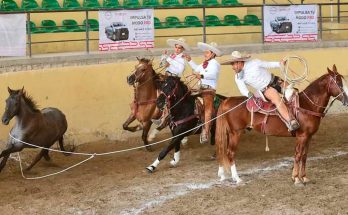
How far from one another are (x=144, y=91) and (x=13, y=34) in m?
2.81

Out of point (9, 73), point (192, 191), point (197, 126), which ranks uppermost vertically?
point (9, 73)

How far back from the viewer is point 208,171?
10797mm

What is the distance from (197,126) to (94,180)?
200 cm

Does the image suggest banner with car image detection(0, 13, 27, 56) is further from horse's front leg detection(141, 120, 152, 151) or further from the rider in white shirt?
the rider in white shirt

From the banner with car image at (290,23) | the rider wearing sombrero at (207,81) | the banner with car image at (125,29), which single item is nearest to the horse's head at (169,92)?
the rider wearing sombrero at (207,81)

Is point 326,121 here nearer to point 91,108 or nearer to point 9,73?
point 91,108

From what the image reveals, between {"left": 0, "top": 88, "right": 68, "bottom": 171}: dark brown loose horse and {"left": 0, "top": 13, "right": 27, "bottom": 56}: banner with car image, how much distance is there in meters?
1.97

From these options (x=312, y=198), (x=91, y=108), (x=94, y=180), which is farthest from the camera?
(x=91, y=108)

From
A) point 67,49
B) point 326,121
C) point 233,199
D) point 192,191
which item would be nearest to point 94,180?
point 192,191

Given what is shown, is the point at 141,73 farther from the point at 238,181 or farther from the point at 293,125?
the point at 293,125

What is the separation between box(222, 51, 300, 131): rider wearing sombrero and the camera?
31.6 feet

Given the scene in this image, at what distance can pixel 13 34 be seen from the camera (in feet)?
41.4

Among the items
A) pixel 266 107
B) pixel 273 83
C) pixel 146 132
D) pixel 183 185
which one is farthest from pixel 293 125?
pixel 146 132

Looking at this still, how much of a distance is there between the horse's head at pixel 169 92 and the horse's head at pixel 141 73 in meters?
1.00
